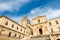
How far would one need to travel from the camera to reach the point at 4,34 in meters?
23.5

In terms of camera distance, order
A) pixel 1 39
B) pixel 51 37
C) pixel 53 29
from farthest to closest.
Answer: pixel 53 29, pixel 1 39, pixel 51 37

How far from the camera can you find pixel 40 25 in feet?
105

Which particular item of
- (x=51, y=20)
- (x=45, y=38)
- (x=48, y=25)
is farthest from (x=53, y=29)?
(x=45, y=38)

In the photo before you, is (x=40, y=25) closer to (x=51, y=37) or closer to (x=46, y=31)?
(x=46, y=31)

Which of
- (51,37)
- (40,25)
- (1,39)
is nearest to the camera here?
(51,37)

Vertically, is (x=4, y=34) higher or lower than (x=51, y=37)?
higher

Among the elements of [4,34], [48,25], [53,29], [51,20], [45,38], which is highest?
[51,20]

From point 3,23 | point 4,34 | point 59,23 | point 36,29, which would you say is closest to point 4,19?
point 3,23

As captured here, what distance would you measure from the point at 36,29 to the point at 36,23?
9.50 ft

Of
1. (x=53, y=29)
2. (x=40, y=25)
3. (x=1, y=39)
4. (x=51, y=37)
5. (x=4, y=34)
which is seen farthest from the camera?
(x=40, y=25)

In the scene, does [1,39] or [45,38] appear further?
[1,39]

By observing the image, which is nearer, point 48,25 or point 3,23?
point 3,23

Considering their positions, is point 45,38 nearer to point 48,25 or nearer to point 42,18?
point 48,25

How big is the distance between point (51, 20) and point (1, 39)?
2266 centimetres
